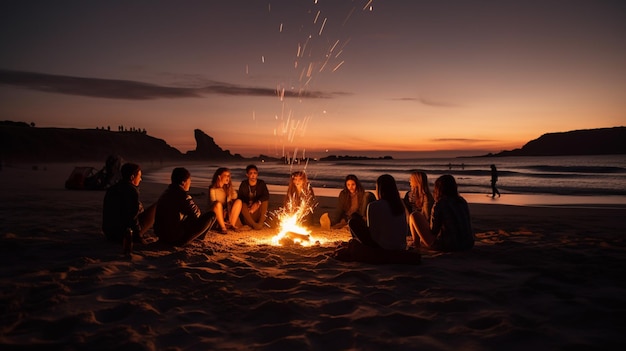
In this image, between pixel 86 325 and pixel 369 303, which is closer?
pixel 86 325

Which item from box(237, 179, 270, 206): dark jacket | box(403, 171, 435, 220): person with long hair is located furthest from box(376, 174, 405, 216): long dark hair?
box(237, 179, 270, 206): dark jacket

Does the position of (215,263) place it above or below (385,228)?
below

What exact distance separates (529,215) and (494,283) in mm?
8028

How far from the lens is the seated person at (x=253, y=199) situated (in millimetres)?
9250

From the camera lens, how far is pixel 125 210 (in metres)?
6.71

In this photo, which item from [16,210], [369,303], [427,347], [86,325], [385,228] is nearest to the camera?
[427,347]

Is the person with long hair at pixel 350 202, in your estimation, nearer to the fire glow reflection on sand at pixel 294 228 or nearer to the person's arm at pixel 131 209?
the fire glow reflection on sand at pixel 294 228

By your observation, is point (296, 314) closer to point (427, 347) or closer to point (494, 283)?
point (427, 347)

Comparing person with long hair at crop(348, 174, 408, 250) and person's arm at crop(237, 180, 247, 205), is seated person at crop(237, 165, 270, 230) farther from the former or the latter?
person with long hair at crop(348, 174, 408, 250)

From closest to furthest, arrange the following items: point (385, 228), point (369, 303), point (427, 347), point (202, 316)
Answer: point (427, 347) < point (202, 316) < point (369, 303) < point (385, 228)

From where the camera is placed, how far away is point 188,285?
16.5 feet

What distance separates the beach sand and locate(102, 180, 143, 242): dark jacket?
0.38 metres

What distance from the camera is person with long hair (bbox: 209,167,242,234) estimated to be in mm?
8578

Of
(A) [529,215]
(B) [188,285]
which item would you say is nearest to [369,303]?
(B) [188,285]
